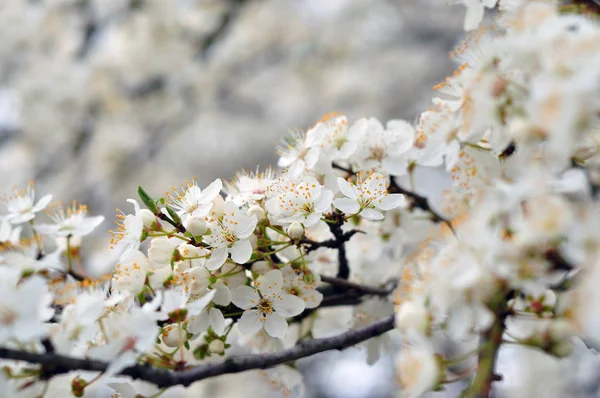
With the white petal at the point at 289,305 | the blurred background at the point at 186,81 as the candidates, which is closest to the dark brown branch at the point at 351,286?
the white petal at the point at 289,305

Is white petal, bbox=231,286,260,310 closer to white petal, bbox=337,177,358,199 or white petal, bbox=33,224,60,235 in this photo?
white petal, bbox=337,177,358,199

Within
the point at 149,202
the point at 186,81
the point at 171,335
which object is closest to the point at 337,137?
the point at 149,202

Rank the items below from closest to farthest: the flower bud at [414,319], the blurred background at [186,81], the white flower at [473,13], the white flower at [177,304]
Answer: the flower bud at [414,319] → the white flower at [177,304] → the white flower at [473,13] → the blurred background at [186,81]

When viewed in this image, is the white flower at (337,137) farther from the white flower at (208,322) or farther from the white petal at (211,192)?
the white flower at (208,322)

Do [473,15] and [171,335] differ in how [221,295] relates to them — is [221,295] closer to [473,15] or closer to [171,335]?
[171,335]

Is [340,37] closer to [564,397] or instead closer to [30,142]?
[30,142]

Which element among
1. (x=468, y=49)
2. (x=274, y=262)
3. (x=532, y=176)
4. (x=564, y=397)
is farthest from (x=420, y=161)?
(x=564, y=397)
